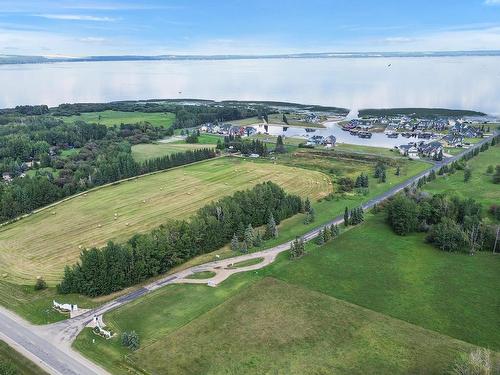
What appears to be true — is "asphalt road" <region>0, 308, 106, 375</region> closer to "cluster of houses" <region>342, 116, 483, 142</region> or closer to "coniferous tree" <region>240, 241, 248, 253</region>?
"coniferous tree" <region>240, 241, 248, 253</region>

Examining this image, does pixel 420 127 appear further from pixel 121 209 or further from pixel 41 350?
pixel 41 350

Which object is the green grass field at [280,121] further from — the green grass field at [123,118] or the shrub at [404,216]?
the shrub at [404,216]

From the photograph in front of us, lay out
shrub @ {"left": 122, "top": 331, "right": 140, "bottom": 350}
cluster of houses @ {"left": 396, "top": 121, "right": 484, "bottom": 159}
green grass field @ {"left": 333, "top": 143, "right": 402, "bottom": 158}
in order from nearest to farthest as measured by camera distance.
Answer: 1. shrub @ {"left": 122, "top": 331, "right": 140, "bottom": 350}
2. cluster of houses @ {"left": 396, "top": 121, "right": 484, "bottom": 159}
3. green grass field @ {"left": 333, "top": 143, "right": 402, "bottom": 158}

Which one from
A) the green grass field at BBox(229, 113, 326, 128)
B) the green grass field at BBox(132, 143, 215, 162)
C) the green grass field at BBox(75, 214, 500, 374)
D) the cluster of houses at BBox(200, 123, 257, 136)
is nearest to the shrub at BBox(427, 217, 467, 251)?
the green grass field at BBox(75, 214, 500, 374)

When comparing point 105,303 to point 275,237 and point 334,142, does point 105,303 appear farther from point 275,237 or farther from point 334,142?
point 334,142

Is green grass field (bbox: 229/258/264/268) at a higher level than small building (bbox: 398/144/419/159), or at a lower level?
lower
